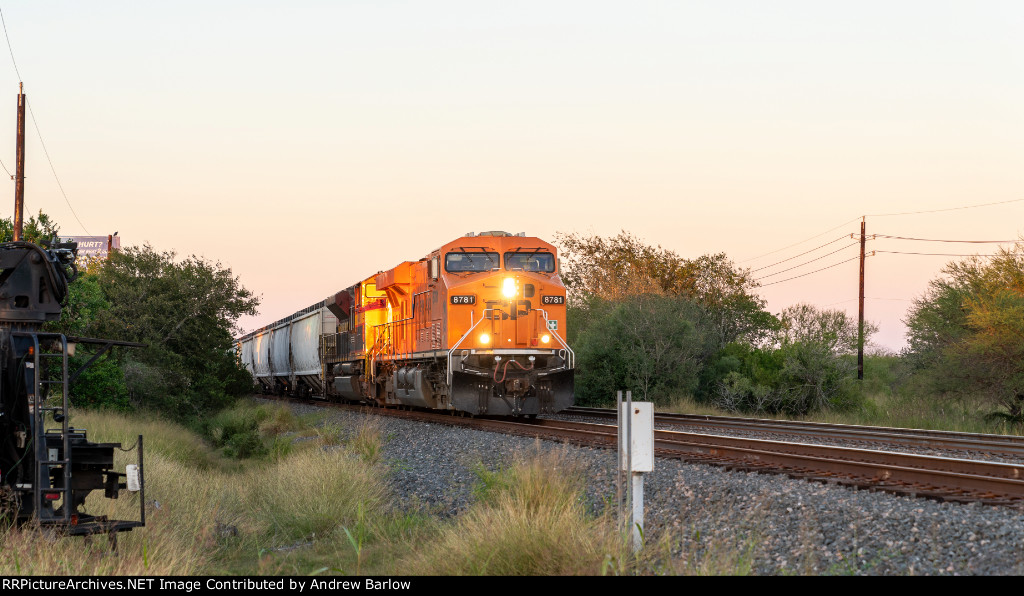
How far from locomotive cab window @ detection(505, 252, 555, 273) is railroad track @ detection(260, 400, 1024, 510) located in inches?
201

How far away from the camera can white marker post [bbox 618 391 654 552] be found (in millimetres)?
6621

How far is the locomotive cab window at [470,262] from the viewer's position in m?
19.2

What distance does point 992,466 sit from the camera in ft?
32.9

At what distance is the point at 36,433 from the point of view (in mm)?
7277

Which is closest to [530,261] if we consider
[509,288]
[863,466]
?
[509,288]

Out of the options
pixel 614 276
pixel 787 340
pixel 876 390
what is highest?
pixel 614 276

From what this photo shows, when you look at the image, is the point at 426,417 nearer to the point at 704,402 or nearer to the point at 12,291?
the point at 704,402

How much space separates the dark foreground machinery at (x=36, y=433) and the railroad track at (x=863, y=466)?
6.58m

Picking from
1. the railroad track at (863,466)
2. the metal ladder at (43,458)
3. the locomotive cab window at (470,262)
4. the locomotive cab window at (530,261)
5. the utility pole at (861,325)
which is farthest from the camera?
the utility pole at (861,325)

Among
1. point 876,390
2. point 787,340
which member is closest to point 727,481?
point 787,340

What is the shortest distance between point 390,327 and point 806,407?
482 inches

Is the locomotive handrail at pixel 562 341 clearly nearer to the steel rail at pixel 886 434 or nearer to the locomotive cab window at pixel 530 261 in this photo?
the locomotive cab window at pixel 530 261

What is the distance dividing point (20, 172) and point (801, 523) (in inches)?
815

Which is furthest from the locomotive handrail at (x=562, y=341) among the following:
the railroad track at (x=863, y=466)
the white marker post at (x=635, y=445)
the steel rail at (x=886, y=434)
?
the white marker post at (x=635, y=445)
